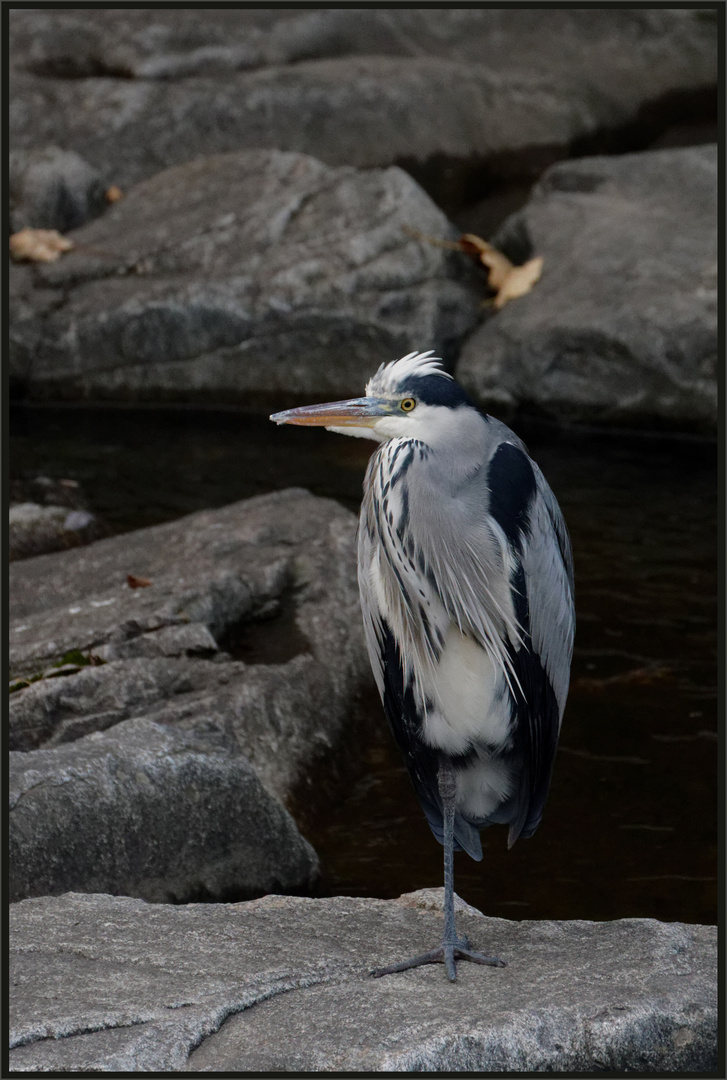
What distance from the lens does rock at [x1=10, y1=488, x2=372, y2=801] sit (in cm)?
433

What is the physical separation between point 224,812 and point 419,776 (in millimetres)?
713

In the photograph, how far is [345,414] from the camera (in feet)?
9.41

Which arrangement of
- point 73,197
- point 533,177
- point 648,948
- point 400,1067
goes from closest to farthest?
point 400,1067 < point 648,948 < point 73,197 < point 533,177

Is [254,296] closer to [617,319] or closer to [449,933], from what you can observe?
[617,319]

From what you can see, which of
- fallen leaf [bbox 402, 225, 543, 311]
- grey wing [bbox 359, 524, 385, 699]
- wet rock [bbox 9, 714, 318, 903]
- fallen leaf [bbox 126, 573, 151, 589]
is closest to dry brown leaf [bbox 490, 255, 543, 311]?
fallen leaf [bbox 402, 225, 543, 311]

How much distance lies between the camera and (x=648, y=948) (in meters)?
2.95

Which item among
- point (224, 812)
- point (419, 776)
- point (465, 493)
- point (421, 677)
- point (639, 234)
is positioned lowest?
point (224, 812)

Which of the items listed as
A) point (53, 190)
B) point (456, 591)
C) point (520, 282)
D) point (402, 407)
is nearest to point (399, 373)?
point (402, 407)

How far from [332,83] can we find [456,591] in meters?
8.57

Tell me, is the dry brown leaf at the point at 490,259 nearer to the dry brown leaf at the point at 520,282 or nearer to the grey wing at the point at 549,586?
the dry brown leaf at the point at 520,282

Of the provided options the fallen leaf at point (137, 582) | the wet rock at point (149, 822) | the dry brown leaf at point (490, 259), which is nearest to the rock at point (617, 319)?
the dry brown leaf at point (490, 259)

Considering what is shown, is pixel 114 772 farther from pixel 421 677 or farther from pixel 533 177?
pixel 533 177

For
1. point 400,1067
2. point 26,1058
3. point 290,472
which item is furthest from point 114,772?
point 290,472

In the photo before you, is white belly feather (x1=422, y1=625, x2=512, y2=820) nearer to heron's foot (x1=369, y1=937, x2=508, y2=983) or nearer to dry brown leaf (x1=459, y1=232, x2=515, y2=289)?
heron's foot (x1=369, y1=937, x2=508, y2=983)
